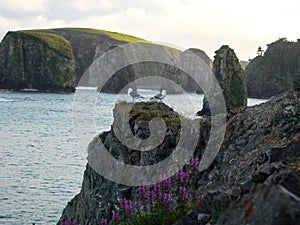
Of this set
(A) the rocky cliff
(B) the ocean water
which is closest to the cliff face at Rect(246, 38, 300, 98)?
(B) the ocean water

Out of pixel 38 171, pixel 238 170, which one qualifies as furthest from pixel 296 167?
pixel 38 171

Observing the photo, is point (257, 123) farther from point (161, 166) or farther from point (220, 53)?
point (220, 53)

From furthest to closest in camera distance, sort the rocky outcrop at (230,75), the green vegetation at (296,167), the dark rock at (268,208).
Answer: the rocky outcrop at (230,75), the green vegetation at (296,167), the dark rock at (268,208)

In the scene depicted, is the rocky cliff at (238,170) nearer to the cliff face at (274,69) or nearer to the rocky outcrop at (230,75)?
the rocky outcrop at (230,75)

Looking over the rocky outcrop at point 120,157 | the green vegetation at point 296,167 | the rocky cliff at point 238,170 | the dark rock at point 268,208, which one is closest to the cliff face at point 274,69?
the rocky outcrop at point 120,157

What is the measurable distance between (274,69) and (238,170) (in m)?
175

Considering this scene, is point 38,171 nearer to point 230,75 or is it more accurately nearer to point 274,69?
point 230,75

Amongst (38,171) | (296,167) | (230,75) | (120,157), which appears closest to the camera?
(296,167)

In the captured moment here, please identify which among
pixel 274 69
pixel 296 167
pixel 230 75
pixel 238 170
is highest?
pixel 274 69

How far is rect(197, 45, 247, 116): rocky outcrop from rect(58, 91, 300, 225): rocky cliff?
269 feet

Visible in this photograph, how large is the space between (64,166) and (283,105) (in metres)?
27.6

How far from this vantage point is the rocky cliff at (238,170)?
3.89 metres

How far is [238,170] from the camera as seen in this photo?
923cm

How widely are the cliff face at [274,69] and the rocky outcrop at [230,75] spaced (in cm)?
6367
